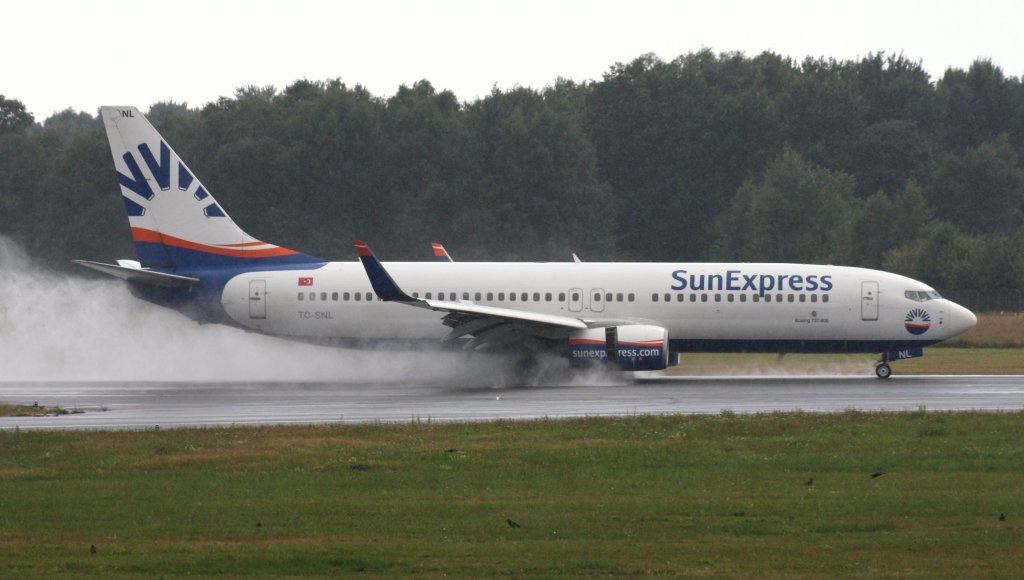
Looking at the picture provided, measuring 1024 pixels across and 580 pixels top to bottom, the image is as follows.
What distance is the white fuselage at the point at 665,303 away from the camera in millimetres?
37000

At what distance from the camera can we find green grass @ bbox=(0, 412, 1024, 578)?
41.3 ft

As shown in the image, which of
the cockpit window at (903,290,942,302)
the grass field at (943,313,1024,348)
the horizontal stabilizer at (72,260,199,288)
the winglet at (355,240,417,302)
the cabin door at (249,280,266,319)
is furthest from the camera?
the grass field at (943,313,1024,348)

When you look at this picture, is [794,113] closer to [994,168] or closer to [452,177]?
[994,168]

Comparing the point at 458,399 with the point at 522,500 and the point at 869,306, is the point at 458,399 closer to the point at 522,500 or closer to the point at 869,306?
the point at 869,306

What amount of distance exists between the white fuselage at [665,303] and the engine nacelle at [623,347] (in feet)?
4.20

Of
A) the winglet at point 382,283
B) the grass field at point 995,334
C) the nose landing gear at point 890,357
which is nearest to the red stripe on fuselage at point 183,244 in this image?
the winglet at point 382,283

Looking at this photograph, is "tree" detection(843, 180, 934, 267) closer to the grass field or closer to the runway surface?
the grass field

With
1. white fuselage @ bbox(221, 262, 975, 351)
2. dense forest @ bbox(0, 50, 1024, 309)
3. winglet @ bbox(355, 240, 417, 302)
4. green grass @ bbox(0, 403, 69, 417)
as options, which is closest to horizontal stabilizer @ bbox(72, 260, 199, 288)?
white fuselage @ bbox(221, 262, 975, 351)

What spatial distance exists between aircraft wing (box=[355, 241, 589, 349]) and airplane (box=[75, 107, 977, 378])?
69 millimetres

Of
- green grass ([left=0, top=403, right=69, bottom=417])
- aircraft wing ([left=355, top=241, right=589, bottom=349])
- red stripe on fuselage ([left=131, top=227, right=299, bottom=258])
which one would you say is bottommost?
green grass ([left=0, top=403, right=69, bottom=417])

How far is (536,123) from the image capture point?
85.7 metres

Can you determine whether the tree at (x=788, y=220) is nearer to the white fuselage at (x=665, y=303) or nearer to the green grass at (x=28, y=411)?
the white fuselage at (x=665, y=303)

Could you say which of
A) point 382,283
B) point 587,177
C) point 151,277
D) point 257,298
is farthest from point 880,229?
point 151,277

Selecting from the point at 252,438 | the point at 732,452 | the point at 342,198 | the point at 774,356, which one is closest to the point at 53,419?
the point at 252,438
